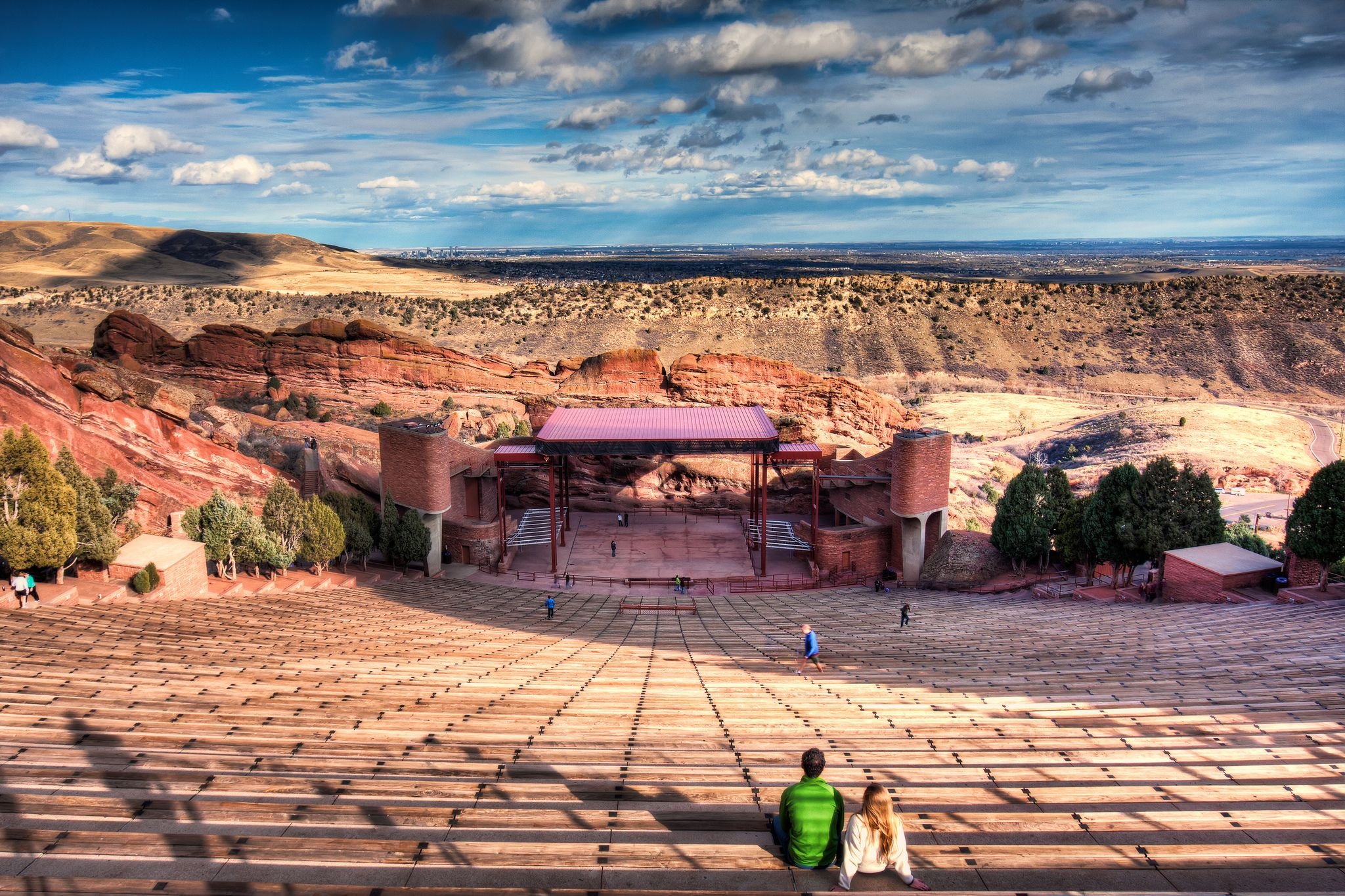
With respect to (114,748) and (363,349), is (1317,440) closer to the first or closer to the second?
(363,349)

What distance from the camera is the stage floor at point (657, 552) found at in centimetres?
3625

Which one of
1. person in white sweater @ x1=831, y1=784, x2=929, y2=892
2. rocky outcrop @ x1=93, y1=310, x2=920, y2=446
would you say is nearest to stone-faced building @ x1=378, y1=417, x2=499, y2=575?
rocky outcrop @ x1=93, y1=310, x2=920, y2=446

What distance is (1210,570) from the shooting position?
26625 mm

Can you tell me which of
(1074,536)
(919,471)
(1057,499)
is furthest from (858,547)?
(1074,536)

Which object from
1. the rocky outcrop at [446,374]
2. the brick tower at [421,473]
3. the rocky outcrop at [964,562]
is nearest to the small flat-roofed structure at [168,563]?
the brick tower at [421,473]

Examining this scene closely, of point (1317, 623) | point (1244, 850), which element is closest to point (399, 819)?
point (1244, 850)

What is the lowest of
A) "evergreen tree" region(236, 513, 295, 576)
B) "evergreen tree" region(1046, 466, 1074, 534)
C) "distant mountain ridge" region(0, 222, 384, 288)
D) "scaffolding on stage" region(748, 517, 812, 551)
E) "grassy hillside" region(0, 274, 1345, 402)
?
"scaffolding on stage" region(748, 517, 812, 551)

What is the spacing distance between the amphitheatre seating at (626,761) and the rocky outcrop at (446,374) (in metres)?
31.5

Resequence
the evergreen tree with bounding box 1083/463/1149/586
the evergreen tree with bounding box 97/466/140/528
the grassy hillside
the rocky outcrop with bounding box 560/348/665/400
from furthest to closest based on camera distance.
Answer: the grassy hillside
the rocky outcrop with bounding box 560/348/665/400
the evergreen tree with bounding box 1083/463/1149/586
the evergreen tree with bounding box 97/466/140/528

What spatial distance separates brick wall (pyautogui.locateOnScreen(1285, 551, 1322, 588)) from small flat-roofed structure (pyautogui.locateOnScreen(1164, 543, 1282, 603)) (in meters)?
0.46

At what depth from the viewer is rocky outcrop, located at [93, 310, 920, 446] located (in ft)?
164

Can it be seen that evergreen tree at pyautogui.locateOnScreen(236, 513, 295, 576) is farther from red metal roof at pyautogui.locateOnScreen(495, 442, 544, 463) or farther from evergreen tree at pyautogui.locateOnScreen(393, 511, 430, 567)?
red metal roof at pyautogui.locateOnScreen(495, 442, 544, 463)

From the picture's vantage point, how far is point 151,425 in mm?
31234

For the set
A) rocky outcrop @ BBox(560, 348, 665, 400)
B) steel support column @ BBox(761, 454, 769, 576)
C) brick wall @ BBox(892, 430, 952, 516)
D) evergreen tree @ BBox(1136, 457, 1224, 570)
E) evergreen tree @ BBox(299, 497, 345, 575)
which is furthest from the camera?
rocky outcrop @ BBox(560, 348, 665, 400)
